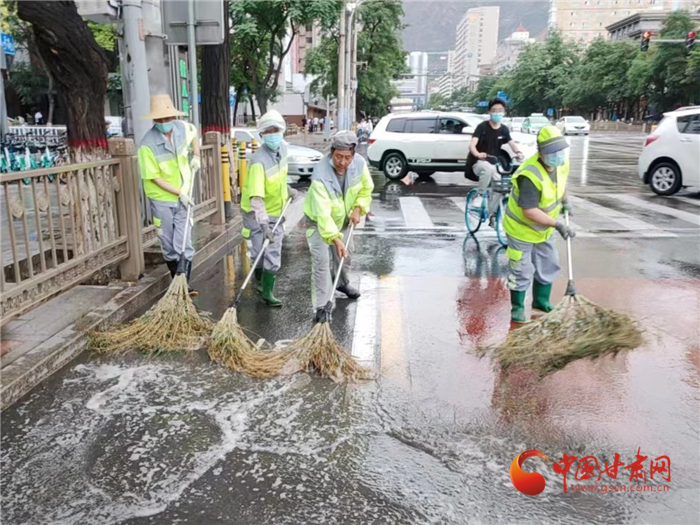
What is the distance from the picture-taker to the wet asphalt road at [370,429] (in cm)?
291

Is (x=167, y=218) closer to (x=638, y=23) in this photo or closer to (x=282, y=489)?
(x=282, y=489)

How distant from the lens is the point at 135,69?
717cm

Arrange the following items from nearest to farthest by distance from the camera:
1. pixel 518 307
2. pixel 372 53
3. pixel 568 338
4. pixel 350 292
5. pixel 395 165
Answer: pixel 568 338 < pixel 518 307 < pixel 350 292 < pixel 395 165 < pixel 372 53

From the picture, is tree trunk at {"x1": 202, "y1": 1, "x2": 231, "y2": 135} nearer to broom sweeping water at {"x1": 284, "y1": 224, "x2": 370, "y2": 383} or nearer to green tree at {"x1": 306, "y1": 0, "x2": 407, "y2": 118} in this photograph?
broom sweeping water at {"x1": 284, "y1": 224, "x2": 370, "y2": 383}

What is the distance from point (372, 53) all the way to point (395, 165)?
3075cm

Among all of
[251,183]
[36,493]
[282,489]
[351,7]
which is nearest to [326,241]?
[251,183]

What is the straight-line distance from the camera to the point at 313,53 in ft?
127

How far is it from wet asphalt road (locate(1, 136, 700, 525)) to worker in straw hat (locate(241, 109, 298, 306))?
401mm

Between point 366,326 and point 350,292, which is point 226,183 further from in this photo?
point 366,326

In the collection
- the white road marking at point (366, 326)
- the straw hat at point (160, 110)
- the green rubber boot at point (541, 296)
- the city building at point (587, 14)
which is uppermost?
the city building at point (587, 14)

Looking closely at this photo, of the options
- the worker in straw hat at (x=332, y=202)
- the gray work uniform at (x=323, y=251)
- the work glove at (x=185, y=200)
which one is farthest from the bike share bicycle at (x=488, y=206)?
the work glove at (x=185, y=200)

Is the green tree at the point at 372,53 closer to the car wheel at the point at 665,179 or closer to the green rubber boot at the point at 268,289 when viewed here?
the car wheel at the point at 665,179

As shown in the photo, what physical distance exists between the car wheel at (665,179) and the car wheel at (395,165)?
5.76 meters

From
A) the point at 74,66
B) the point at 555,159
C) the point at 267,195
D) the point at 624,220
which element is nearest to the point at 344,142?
the point at 267,195
